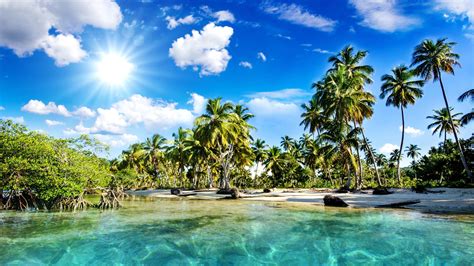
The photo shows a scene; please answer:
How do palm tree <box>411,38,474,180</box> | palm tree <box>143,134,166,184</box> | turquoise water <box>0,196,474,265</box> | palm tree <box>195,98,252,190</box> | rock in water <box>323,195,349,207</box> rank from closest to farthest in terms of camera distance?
1. turquoise water <box>0,196,474,265</box>
2. rock in water <box>323,195,349,207</box>
3. palm tree <box>411,38,474,180</box>
4. palm tree <box>195,98,252,190</box>
5. palm tree <box>143,134,166,184</box>

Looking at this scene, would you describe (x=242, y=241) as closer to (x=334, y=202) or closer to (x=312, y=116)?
(x=334, y=202)

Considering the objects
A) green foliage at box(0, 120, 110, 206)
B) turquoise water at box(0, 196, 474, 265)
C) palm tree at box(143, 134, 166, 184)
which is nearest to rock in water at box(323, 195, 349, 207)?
turquoise water at box(0, 196, 474, 265)

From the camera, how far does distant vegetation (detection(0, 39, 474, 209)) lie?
62.1 feet

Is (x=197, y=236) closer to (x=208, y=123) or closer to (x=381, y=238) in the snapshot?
(x=381, y=238)

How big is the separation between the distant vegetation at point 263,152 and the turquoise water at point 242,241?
3828 millimetres

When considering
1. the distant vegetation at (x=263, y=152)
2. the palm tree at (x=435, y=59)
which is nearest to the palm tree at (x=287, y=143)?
the distant vegetation at (x=263, y=152)

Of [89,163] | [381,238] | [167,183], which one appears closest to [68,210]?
[89,163]

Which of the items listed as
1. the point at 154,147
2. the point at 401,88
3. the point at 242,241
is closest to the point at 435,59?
the point at 401,88

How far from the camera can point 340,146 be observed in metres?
34.2

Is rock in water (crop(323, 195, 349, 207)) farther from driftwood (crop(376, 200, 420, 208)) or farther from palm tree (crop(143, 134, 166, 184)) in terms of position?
palm tree (crop(143, 134, 166, 184))

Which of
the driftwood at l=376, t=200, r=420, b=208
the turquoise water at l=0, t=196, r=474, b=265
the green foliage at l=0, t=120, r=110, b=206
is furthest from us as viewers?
the driftwood at l=376, t=200, r=420, b=208

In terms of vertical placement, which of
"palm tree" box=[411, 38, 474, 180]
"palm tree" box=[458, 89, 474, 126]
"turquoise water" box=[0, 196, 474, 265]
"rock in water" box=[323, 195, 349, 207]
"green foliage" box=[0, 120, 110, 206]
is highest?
"palm tree" box=[411, 38, 474, 180]

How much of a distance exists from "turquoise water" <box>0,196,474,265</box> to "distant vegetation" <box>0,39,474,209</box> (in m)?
3.83

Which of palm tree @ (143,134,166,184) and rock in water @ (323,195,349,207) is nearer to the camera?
rock in water @ (323,195,349,207)
